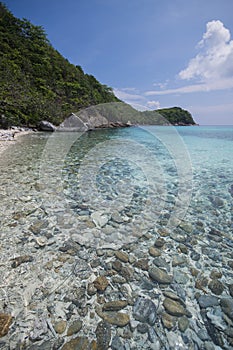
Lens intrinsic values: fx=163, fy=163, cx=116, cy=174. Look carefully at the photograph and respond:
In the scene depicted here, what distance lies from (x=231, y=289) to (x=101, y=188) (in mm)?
3526

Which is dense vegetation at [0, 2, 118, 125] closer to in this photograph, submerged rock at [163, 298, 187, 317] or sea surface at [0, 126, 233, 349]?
sea surface at [0, 126, 233, 349]

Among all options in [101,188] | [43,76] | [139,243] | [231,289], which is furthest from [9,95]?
[231,289]

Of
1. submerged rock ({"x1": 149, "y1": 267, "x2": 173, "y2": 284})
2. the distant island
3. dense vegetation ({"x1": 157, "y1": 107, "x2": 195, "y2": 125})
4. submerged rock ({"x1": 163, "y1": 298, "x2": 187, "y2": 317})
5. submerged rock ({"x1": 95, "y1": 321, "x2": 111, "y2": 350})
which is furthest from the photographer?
dense vegetation ({"x1": 157, "y1": 107, "x2": 195, "y2": 125})

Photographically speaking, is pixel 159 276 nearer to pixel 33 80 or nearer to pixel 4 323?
pixel 4 323

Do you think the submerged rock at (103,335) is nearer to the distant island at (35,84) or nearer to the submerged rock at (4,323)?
the submerged rock at (4,323)

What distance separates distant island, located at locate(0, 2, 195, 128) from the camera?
1917 cm

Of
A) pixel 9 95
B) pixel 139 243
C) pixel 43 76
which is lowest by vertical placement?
pixel 139 243

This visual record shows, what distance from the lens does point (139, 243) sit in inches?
102

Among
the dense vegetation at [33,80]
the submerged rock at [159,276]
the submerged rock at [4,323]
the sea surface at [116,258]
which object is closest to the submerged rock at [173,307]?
the sea surface at [116,258]

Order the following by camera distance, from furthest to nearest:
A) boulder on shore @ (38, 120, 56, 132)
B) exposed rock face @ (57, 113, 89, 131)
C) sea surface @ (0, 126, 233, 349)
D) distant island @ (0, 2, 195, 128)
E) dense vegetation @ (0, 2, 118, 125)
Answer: exposed rock face @ (57, 113, 89, 131)
boulder on shore @ (38, 120, 56, 132)
dense vegetation @ (0, 2, 118, 125)
distant island @ (0, 2, 195, 128)
sea surface @ (0, 126, 233, 349)

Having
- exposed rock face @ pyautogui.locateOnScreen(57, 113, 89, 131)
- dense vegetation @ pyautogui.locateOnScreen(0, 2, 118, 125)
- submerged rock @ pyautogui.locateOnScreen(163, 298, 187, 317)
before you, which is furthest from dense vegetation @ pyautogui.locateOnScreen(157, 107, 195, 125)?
submerged rock @ pyautogui.locateOnScreen(163, 298, 187, 317)

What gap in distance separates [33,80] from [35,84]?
0.78 meters

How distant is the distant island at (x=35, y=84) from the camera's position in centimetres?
1917

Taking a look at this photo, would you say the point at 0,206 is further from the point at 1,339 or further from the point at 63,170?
the point at 63,170
